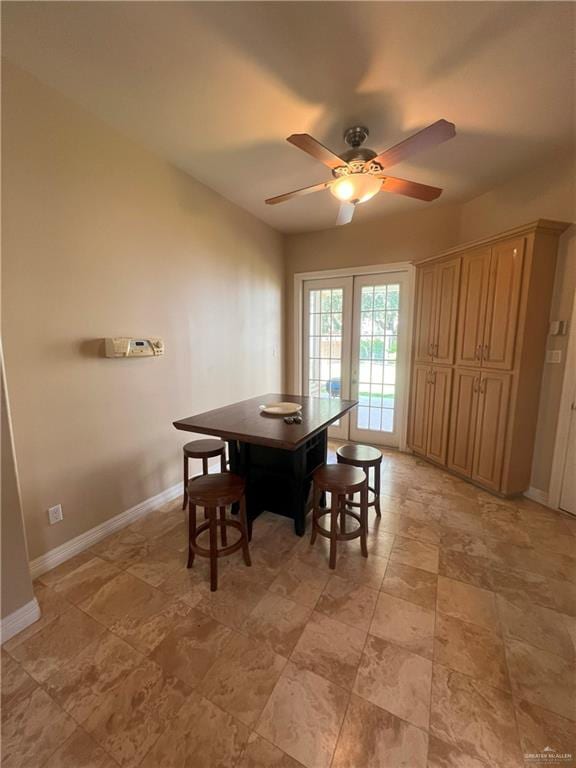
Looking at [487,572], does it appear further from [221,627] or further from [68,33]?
[68,33]

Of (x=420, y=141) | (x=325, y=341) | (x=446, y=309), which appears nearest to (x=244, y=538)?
(x=420, y=141)

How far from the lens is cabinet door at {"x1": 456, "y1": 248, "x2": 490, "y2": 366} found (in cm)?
272

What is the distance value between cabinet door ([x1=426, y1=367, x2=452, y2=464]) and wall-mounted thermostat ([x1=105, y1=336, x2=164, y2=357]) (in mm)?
2725

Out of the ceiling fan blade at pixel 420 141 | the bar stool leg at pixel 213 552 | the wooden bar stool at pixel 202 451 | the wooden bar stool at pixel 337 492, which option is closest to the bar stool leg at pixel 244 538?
the bar stool leg at pixel 213 552

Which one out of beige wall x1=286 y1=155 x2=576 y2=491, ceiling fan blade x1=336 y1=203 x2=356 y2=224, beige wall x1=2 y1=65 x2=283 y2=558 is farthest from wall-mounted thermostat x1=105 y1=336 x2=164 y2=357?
beige wall x1=286 y1=155 x2=576 y2=491

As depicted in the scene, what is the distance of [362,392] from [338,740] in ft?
10.8

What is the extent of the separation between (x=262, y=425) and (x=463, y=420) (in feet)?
6.95

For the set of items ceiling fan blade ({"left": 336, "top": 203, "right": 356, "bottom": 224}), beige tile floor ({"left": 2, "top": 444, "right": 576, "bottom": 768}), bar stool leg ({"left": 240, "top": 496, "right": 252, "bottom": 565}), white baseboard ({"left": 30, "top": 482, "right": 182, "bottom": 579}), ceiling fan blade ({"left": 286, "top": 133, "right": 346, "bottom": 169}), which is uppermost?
ceiling fan blade ({"left": 286, "top": 133, "right": 346, "bottom": 169})

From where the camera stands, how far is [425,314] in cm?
336

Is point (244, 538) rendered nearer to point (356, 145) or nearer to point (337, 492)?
point (337, 492)

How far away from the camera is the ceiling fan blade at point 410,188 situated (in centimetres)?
201

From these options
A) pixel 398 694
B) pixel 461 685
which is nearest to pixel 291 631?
pixel 398 694

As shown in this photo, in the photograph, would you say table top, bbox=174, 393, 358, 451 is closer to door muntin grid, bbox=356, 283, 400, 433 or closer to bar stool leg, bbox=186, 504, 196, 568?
bar stool leg, bbox=186, 504, 196, 568

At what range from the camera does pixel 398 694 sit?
123 cm
